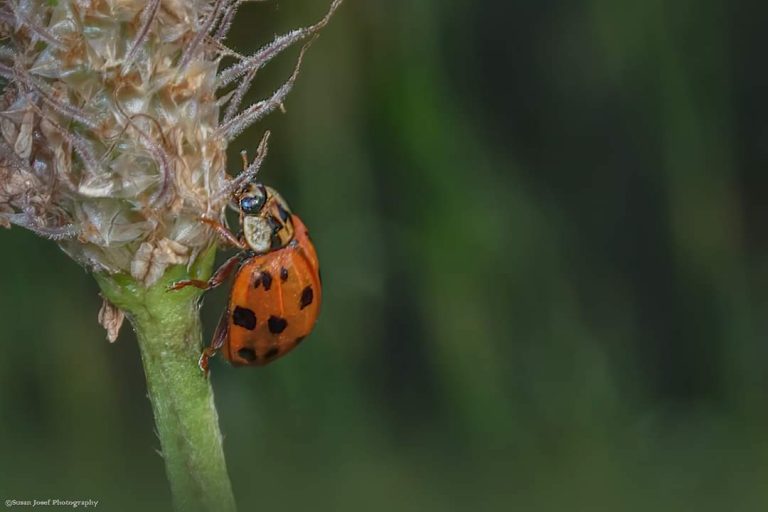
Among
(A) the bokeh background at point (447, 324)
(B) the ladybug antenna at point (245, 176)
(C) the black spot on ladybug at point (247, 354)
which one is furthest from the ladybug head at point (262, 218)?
(A) the bokeh background at point (447, 324)

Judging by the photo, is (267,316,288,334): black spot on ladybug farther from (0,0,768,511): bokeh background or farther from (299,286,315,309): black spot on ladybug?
(0,0,768,511): bokeh background

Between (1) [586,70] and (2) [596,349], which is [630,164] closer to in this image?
(1) [586,70]

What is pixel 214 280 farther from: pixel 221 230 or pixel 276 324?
pixel 221 230

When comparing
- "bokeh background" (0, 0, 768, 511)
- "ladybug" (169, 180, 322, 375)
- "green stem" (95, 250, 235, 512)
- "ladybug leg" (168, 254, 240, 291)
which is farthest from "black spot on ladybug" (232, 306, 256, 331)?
"bokeh background" (0, 0, 768, 511)

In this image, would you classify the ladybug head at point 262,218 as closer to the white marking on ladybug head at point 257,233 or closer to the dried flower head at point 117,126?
the white marking on ladybug head at point 257,233

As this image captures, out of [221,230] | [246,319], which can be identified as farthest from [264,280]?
[221,230]
